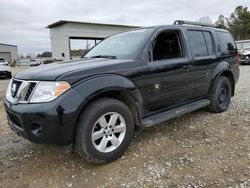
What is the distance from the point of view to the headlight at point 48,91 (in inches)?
105

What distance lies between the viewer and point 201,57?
449cm

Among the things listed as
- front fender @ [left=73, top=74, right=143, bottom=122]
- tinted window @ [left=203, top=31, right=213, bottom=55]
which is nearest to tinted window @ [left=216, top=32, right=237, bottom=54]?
tinted window @ [left=203, top=31, right=213, bottom=55]

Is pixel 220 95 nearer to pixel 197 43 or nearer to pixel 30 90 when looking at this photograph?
pixel 197 43

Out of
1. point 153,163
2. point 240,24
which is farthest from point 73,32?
point 240,24

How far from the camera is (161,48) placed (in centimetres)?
388

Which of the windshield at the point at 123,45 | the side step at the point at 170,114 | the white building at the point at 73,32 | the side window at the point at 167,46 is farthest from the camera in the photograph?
the white building at the point at 73,32

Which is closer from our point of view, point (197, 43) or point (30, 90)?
point (30, 90)

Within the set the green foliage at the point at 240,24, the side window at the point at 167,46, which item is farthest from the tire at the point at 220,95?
the green foliage at the point at 240,24

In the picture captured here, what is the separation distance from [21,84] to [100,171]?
4.79ft

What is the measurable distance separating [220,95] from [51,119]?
12.6 ft

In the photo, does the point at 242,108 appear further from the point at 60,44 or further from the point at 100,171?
the point at 60,44

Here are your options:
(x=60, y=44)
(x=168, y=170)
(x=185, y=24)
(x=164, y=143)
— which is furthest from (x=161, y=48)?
(x=60, y=44)

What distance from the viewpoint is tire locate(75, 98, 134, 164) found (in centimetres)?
283

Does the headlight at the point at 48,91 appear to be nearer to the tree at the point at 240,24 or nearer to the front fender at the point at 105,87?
the front fender at the point at 105,87
